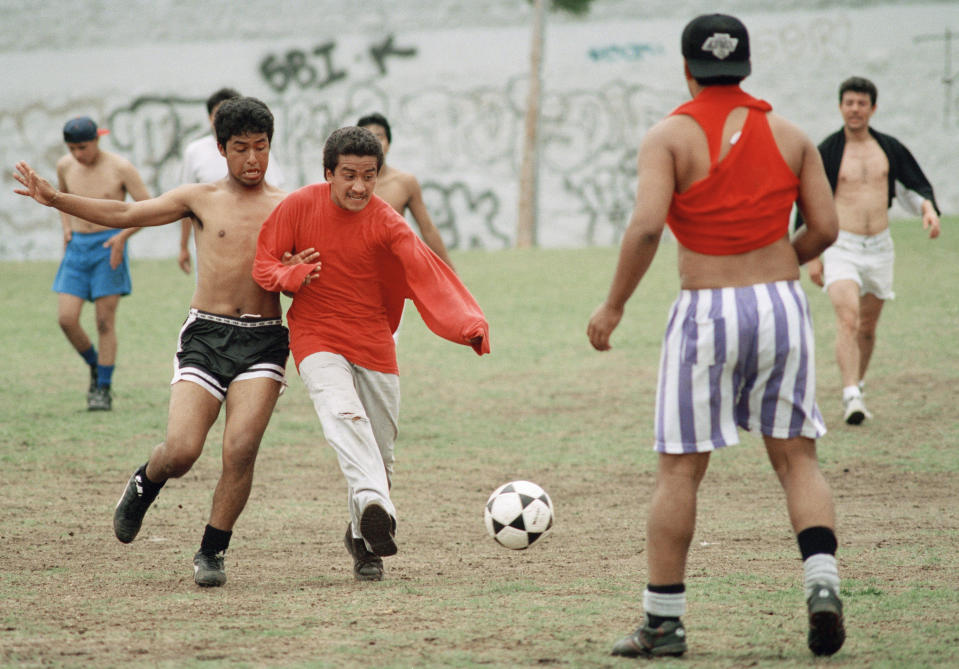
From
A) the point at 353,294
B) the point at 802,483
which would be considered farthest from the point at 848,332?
the point at 802,483

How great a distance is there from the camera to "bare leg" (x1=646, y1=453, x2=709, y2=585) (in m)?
4.12

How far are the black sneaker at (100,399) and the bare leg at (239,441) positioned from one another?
5.07 meters

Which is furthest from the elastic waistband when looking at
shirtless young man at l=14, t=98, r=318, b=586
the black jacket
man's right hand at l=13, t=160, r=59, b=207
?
man's right hand at l=13, t=160, r=59, b=207

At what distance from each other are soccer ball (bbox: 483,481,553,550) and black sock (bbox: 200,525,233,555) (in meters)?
1.17

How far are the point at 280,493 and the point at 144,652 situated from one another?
11.5ft

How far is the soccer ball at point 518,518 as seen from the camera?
219 inches

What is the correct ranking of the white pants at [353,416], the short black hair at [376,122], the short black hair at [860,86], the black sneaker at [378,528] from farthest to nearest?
the short black hair at [860,86] < the short black hair at [376,122] < the white pants at [353,416] < the black sneaker at [378,528]

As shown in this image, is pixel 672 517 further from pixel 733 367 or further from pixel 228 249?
Answer: pixel 228 249

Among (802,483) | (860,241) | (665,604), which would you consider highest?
(860,241)

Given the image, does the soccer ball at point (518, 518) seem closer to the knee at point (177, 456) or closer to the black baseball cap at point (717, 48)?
the knee at point (177, 456)

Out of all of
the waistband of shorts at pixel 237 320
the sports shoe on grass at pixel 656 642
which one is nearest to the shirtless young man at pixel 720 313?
the sports shoe on grass at pixel 656 642

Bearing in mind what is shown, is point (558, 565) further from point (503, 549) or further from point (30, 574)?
point (30, 574)

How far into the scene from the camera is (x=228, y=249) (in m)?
5.68

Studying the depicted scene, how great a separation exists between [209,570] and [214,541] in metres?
0.13
